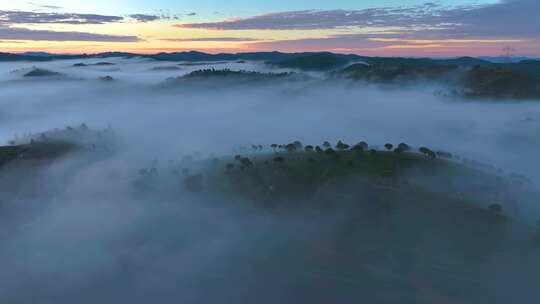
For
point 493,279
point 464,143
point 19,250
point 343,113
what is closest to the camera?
point 493,279

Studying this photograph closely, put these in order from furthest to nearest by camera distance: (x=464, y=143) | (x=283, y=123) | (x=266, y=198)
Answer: (x=283, y=123), (x=464, y=143), (x=266, y=198)

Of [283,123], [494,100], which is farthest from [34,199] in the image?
[494,100]

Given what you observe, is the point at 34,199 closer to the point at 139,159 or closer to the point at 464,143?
the point at 139,159

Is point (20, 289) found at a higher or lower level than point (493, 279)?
lower

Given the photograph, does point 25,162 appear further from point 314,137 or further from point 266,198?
point 314,137

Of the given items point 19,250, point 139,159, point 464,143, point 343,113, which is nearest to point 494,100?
point 343,113

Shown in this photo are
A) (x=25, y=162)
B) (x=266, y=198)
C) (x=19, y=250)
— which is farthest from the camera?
(x=25, y=162)

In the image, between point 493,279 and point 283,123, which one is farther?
point 283,123

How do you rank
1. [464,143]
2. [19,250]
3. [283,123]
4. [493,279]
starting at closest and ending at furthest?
[493,279] < [19,250] < [464,143] < [283,123]

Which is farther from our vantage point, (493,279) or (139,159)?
(139,159)
